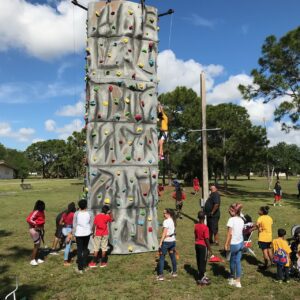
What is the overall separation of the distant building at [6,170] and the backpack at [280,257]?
91.2 metres

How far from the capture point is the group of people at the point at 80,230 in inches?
326

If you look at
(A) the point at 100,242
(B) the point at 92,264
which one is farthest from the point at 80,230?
(B) the point at 92,264

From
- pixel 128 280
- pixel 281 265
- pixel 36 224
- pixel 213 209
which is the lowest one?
pixel 128 280

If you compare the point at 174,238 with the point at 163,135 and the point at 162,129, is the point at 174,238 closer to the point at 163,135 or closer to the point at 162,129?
the point at 163,135

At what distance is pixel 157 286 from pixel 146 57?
22.1 ft

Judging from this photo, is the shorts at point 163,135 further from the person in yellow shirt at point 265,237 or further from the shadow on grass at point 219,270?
the shadow on grass at point 219,270

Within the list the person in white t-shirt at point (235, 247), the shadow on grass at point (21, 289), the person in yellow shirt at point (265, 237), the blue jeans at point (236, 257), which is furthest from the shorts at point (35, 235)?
the person in yellow shirt at point (265, 237)

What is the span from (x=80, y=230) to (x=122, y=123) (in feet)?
11.8

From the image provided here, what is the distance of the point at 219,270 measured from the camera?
8430 millimetres

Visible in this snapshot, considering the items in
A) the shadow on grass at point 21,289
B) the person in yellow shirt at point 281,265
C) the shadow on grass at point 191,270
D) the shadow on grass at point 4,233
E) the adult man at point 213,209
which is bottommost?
the shadow on grass at point 21,289

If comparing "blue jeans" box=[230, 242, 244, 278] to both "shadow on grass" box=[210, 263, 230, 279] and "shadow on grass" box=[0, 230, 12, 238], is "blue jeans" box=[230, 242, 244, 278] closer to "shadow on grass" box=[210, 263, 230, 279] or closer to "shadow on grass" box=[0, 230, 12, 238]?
"shadow on grass" box=[210, 263, 230, 279]

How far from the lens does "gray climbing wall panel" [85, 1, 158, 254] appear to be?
1024cm

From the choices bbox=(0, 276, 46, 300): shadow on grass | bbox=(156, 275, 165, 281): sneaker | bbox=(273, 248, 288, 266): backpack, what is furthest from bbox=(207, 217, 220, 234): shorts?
bbox=(0, 276, 46, 300): shadow on grass

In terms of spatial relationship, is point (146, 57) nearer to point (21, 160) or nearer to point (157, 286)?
point (157, 286)
